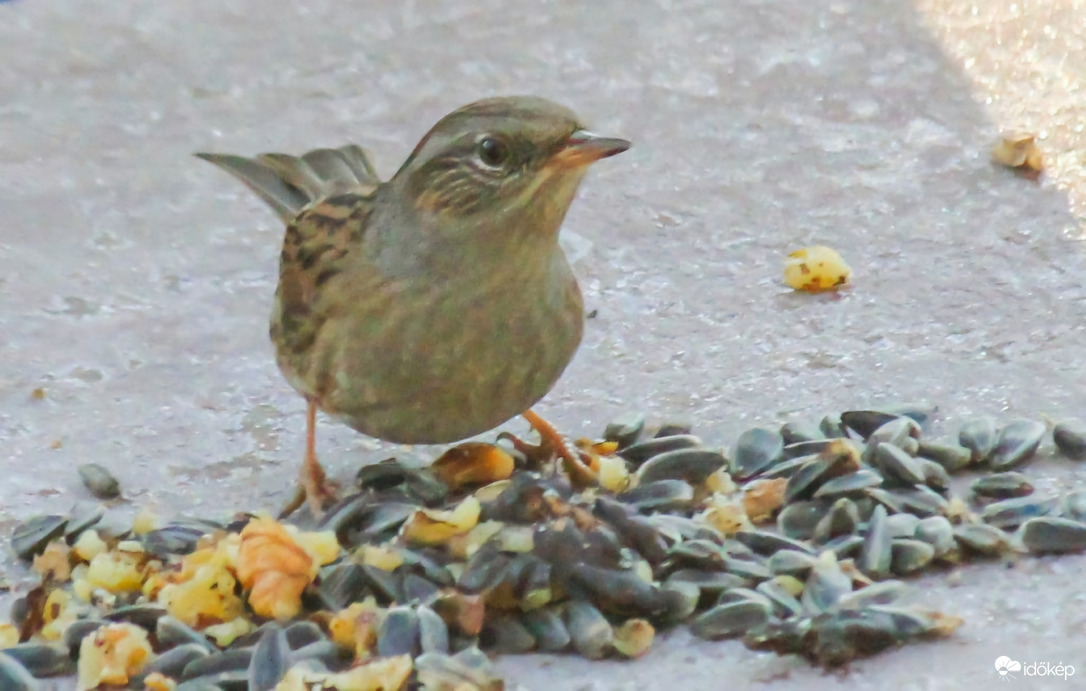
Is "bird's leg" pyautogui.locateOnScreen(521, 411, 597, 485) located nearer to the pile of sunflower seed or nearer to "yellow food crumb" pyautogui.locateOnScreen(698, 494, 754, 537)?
the pile of sunflower seed

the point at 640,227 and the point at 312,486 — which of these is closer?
the point at 312,486

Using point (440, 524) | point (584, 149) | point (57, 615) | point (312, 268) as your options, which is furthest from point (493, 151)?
point (57, 615)

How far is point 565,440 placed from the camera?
3.76 metres

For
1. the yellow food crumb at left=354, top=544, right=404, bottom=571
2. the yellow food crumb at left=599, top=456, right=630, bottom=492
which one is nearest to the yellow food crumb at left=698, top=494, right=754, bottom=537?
the yellow food crumb at left=599, top=456, right=630, bottom=492

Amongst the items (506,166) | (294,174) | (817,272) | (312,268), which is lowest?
(817,272)

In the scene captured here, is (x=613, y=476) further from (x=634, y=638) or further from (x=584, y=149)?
(x=584, y=149)

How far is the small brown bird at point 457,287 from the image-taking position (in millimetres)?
3178

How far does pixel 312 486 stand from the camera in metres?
3.62

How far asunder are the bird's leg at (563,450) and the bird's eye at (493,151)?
2.25 feet

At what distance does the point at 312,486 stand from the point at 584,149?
3.66 feet

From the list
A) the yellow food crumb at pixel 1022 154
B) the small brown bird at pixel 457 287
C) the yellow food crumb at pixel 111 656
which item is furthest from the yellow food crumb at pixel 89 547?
the yellow food crumb at pixel 1022 154

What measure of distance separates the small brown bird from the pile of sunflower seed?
0.23 metres

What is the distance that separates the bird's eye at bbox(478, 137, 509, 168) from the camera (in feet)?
10.4

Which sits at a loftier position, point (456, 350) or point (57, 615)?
point (456, 350)
